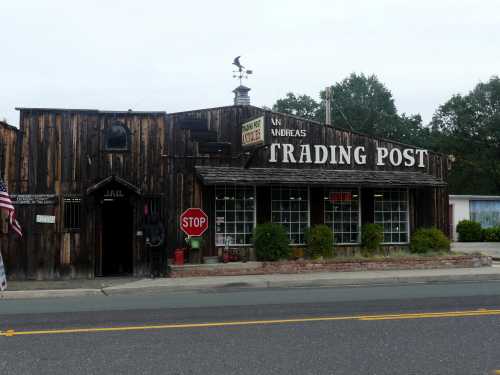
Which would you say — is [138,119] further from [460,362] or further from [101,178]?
[460,362]

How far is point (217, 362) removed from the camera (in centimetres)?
611

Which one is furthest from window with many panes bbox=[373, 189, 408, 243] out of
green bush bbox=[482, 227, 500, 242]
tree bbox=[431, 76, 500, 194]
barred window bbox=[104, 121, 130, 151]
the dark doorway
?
tree bbox=[431, 76, 500, 194]

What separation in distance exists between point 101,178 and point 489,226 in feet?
79.5

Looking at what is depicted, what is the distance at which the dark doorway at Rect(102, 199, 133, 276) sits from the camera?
16016 millimetres

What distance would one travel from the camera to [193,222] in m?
16.4

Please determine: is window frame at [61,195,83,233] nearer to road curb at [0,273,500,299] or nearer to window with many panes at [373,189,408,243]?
road curb at [0,273,500,299]

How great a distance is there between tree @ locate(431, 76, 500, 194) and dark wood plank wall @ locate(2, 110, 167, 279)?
4491 centimetres

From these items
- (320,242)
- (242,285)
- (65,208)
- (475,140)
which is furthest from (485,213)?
(475,140)

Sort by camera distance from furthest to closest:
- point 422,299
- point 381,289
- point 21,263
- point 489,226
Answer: point 489,226, point 21,263, point 381,289, point 422,299

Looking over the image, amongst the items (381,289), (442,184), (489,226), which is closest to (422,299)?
(381,289)

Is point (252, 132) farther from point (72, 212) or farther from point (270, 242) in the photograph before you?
point (72, 212)

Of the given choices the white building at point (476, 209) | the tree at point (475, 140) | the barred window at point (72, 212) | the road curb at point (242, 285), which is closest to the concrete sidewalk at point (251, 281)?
the road curb at point (242, 285)

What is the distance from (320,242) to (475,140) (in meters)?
43.5

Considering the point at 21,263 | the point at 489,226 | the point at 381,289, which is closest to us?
the point at 381,289
